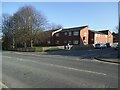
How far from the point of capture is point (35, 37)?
5941 cm

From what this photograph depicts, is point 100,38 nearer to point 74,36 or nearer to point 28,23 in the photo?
point 74,36

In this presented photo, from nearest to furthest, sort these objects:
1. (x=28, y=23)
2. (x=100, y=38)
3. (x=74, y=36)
Answer: (x=28, y=23) < (x=74, y=36) < (x=100, y=38)

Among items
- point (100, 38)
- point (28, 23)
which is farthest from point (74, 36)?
point (28, 23)

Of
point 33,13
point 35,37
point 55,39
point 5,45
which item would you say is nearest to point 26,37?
point 35,37

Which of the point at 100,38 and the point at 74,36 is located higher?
the point at 74,36

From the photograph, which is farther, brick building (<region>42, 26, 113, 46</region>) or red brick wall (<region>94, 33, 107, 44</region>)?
red brick wall (<region>94, 33, 107, 44</region>)

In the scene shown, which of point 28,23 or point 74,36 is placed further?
point 74,36

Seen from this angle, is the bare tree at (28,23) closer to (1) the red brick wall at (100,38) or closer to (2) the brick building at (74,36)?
(2) the brick building at (74,36)

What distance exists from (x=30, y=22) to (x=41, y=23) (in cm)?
280

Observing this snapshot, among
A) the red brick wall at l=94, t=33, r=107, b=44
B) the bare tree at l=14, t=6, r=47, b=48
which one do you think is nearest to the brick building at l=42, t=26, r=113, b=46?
the red brick wall at l=94, t=33, r=107, b=44

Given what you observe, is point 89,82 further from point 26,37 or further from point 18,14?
point 18,14

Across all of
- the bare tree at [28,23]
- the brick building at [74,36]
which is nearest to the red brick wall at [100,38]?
the brick building at [74,36]

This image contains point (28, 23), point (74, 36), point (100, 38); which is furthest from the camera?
point (100, 38)

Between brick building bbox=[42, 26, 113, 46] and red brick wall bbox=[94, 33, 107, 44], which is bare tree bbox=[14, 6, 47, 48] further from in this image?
red brick wall bbox=[94, 33, 107, 44]
